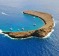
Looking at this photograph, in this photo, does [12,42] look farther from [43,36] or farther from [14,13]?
[14,13]

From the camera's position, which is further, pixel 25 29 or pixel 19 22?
pixel 19 22

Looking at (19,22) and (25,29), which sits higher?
(25,29)

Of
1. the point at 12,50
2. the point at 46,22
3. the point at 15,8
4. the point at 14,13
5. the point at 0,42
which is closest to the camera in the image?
the point at 12,50

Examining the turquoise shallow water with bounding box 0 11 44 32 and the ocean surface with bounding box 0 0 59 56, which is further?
the turquoise shallow water with bounding box 0 11 44 32

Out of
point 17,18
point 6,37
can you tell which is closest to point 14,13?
point 17,18

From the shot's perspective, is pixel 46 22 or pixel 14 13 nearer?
pixel 46 22

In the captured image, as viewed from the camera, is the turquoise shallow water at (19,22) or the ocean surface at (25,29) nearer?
the ocean surface at (25,29)

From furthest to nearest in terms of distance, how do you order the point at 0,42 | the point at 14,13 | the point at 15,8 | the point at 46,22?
the point at 15,8 → the point at 14,13 → the point at 46,22 → the point at 0,42

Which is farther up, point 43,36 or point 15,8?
point 43,36
